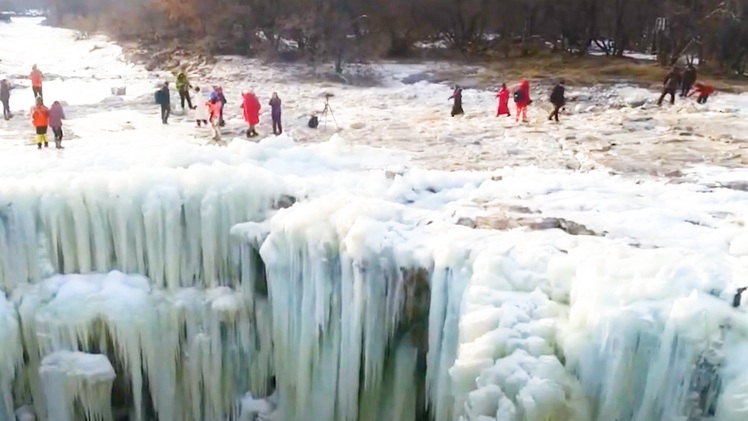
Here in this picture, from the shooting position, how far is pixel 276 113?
1350 cm

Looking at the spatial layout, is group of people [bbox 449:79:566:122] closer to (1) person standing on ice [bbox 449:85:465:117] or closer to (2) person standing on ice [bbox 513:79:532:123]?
(2) person standing on ice [bbox 513:79:532:123]

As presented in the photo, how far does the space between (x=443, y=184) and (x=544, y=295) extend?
331 centimetres

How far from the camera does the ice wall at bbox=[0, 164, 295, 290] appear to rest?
335 inches

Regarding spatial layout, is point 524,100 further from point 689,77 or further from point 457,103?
point 689,77

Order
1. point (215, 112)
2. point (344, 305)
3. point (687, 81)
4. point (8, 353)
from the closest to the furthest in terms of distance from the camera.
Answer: point (344, 305) → point (8, 353) → point (215, 112) → point (687, 81)

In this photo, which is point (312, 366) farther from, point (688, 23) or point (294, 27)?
point (688, 23)

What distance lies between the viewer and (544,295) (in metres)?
6.47

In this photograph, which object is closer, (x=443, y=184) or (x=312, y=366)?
(x=312, y=366)

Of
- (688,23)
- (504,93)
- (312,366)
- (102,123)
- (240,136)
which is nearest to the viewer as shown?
(312,366)

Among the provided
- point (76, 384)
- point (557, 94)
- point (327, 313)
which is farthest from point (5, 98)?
point (557, 94)

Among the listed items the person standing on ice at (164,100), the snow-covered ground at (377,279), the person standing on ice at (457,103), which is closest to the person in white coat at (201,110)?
the person standing on ice at (164,100)

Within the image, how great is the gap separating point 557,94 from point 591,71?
893 cm

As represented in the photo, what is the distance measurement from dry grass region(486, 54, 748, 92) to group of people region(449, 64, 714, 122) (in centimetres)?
186

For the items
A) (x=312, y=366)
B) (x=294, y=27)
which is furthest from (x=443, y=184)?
(x=294, y=27)
